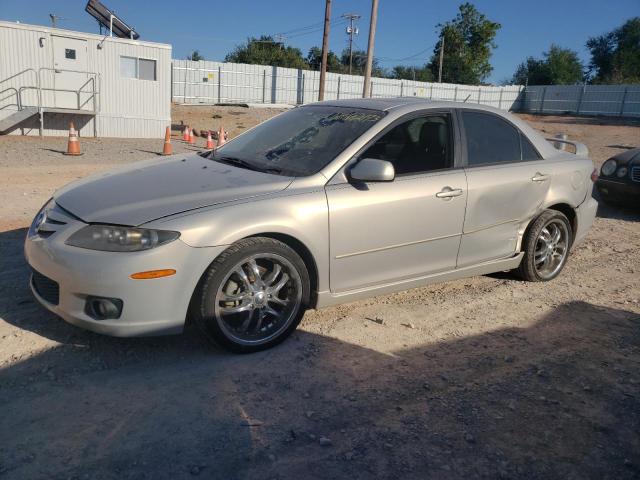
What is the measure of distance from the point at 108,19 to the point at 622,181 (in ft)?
56.3

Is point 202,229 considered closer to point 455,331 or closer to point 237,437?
point 237,437

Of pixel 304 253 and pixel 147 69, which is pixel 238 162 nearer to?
pixel 304 253

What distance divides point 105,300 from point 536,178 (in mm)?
3626

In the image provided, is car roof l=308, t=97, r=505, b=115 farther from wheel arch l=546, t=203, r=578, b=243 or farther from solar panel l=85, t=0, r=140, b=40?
solar panel l=85, t=0, r=140, b=40

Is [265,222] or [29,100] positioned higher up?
[29,100]

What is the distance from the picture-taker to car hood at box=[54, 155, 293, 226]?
334cm

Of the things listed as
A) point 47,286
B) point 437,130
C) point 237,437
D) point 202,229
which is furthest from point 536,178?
point 47,286

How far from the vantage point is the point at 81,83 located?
671 inches

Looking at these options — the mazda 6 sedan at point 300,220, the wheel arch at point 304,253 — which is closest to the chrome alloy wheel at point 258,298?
the mazda 6 sedan at point 300,220

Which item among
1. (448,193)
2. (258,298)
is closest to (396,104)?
(448,193)

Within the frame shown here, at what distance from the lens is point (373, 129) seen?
4.13 m

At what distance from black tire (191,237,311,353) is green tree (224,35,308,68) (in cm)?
5980

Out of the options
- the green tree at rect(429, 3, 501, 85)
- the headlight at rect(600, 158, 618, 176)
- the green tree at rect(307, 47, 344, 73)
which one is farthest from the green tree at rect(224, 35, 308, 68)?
the headlight at rect(600, 158, 618, 176)

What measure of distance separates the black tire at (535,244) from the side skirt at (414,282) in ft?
0.31
